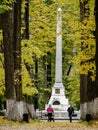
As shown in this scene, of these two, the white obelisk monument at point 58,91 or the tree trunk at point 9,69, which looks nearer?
the tree trunk at point 9,69

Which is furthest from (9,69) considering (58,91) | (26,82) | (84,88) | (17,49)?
(58,91)

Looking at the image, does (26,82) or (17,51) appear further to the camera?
(26,82)

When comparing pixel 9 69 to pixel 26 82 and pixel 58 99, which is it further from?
pixel 58 99

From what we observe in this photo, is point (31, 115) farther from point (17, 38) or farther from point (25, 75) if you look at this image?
point (17, 38)

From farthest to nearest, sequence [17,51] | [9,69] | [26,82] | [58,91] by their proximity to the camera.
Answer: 1. [58,91]
2. [26,82]
3. [17,51]
4. [9,69]

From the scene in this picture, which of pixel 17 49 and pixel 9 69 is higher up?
pixel 17 49

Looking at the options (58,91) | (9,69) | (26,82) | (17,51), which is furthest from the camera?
(58,91)

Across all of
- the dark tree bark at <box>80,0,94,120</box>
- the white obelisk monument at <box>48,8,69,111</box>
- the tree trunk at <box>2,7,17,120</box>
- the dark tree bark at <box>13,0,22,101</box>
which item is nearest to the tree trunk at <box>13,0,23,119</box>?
the dark tree bark at <box>13,0,22,101</box>

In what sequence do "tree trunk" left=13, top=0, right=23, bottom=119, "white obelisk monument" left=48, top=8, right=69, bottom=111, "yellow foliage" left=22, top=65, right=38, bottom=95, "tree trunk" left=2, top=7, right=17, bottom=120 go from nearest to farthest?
"tree trunk" left=2, top=7, right=17, bottom=120 → "tree trunk" left=13, top=0, right=23, bottom=119 → "yellow foliage" left=22, top=65, right=38, bottom=95 → "white obelisk monument" left=48, top=8, right=69, bottom=111

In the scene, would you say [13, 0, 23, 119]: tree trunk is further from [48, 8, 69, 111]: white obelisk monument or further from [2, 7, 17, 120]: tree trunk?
[48, 8, 69, 111]: white obelisk monument

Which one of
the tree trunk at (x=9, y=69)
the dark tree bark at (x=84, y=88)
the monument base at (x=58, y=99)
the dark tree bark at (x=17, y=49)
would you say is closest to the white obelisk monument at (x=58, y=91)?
the monument base at (x=58, y=99)

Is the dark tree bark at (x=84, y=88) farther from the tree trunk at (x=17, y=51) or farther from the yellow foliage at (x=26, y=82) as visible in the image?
the yellow foliage at (x=26, y=82)

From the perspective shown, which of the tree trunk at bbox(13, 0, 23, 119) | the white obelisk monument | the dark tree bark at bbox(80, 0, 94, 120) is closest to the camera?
the dark tree bark at bbox(80, 0, 94, 120)

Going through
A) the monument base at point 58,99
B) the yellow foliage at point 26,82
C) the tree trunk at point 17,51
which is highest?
the tree trunk at point 17,51
